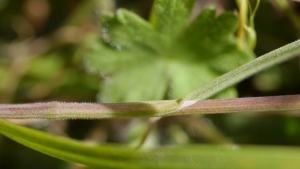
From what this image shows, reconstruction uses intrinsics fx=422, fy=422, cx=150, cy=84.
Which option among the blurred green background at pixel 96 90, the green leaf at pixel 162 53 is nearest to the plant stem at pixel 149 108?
the green leaf at pixel 162 53

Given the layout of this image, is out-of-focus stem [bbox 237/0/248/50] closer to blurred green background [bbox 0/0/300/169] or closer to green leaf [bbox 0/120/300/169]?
blurred green background [bbox 0/0/300/169]

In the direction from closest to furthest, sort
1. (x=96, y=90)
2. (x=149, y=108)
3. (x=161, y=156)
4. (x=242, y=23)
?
(x=161, y=156) < (x=149, y=108) < (x=242, y=23) < (x=96, y=90)

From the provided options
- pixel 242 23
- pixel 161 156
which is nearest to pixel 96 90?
pixel 242 23

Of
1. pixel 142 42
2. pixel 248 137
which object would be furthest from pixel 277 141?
pixel 142 42

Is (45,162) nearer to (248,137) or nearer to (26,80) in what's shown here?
(26,80)

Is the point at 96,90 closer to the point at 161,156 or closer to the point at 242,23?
the point at 242,23

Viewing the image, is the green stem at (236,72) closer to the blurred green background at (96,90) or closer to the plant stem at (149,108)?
the plant stem at (149,108)
